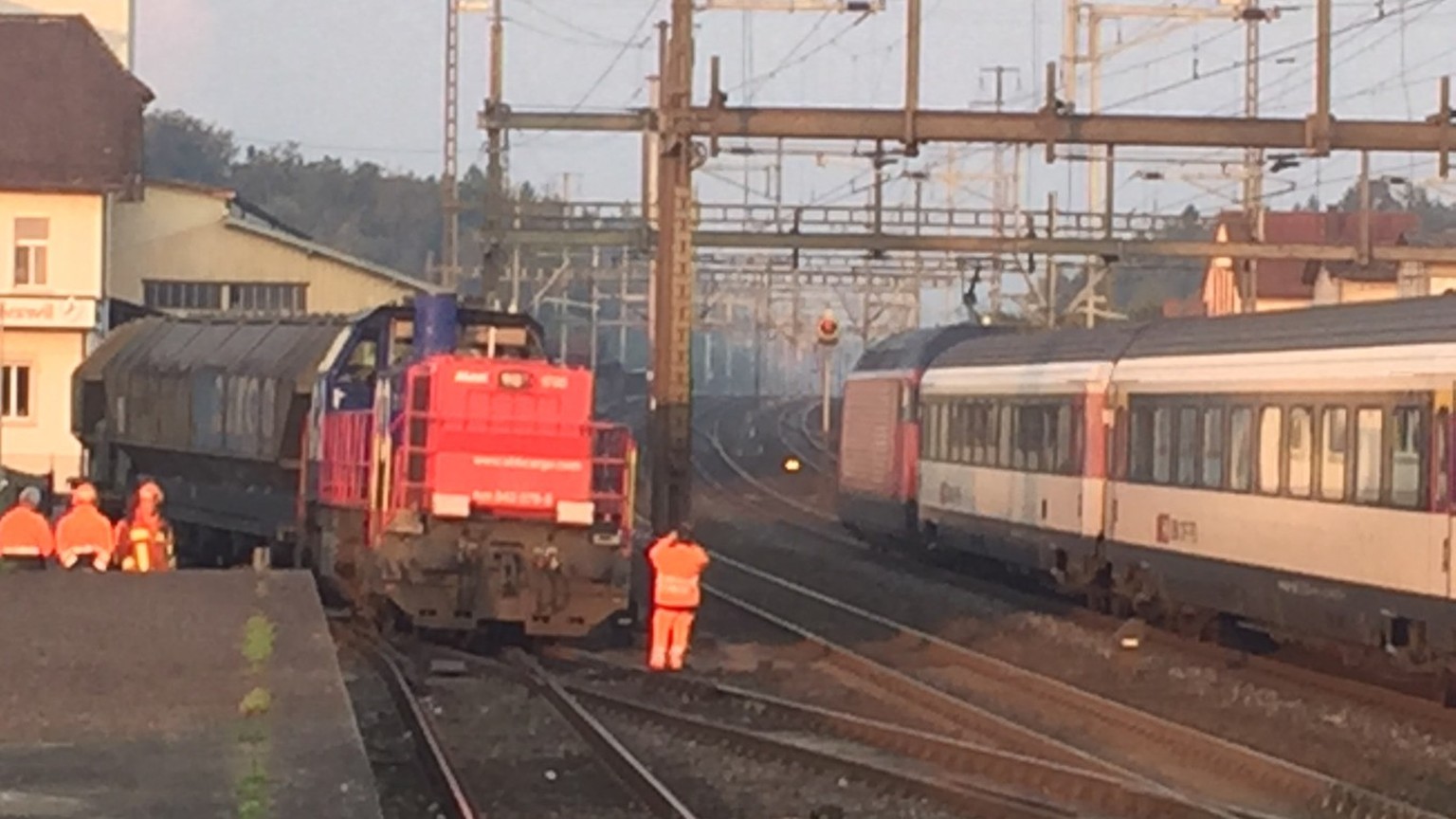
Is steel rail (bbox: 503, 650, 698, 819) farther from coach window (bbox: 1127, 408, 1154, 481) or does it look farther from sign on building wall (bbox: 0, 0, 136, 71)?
sign on building wall (bbox: 0, 0, 136, 71)

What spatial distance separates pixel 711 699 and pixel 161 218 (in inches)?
1775

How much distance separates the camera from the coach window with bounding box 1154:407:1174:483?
2530cm

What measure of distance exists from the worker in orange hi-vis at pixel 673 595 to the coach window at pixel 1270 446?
5003mm

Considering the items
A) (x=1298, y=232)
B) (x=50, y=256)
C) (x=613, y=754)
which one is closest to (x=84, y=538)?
(x=613, y=754)

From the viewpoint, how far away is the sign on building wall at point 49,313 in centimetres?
5378

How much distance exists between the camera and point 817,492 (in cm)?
6041

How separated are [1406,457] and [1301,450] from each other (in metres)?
2.39

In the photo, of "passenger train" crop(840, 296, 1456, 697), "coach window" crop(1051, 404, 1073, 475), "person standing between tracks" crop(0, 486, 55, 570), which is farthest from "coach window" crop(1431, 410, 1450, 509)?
"person standing between tracks" crop(0, 486, 55, 570)

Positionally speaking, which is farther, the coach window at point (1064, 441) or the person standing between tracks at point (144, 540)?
the coach window at point (1064, 441)

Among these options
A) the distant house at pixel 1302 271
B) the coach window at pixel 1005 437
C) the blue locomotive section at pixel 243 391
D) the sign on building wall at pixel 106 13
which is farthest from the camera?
the distant house at pixel 1302 271

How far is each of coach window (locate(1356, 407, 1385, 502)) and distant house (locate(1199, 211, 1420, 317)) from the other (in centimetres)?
4876

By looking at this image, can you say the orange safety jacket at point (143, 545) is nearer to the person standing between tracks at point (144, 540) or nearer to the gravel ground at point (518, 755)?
the person standing between tracks at point (144, 540)

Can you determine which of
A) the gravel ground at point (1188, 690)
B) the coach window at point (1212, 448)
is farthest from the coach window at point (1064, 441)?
the coach window at point (1212, 448)

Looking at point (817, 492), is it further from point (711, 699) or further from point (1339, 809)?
point (1339, 809)
